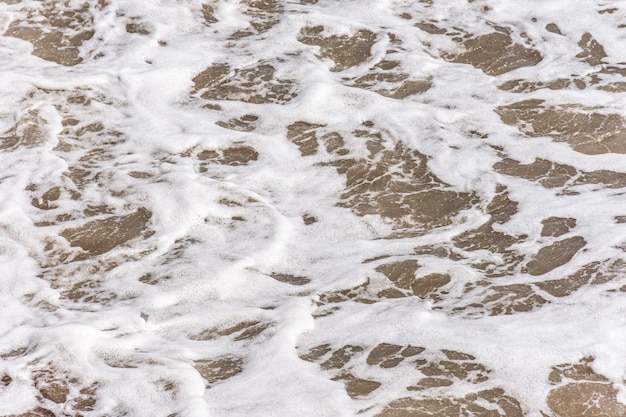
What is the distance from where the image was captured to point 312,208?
5.61 m

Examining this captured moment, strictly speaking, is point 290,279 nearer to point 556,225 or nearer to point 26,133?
point 556,225

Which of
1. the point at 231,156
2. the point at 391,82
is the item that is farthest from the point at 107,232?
the point at 391,82

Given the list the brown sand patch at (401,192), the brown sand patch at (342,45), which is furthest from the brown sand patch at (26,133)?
the brown sand patch at (342,45)

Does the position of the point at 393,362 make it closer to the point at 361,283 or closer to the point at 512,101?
the point at 361,283

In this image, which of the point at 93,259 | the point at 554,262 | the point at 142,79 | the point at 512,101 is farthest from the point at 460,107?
the point at 93,259

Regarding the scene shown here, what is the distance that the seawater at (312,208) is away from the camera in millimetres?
4086

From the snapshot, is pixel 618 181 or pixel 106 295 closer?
pixel 106 295

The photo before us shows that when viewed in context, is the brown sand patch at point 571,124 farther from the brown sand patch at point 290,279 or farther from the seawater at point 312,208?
the brown sand patch at point 290,279

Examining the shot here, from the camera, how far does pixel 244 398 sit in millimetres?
3969

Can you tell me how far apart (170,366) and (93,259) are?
48.2 inches

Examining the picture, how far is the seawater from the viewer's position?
4086 mm

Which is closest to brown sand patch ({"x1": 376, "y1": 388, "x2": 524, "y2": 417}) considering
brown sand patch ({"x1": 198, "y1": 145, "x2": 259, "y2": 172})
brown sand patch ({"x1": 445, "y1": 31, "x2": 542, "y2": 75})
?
brown sand patch ({"x1": 198, "y1": 145, "x2": 259, "y2": 172})

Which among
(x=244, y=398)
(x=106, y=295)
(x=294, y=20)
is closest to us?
(x=244, y=398)

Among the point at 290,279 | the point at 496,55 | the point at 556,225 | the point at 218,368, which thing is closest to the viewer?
the point at 218,368
